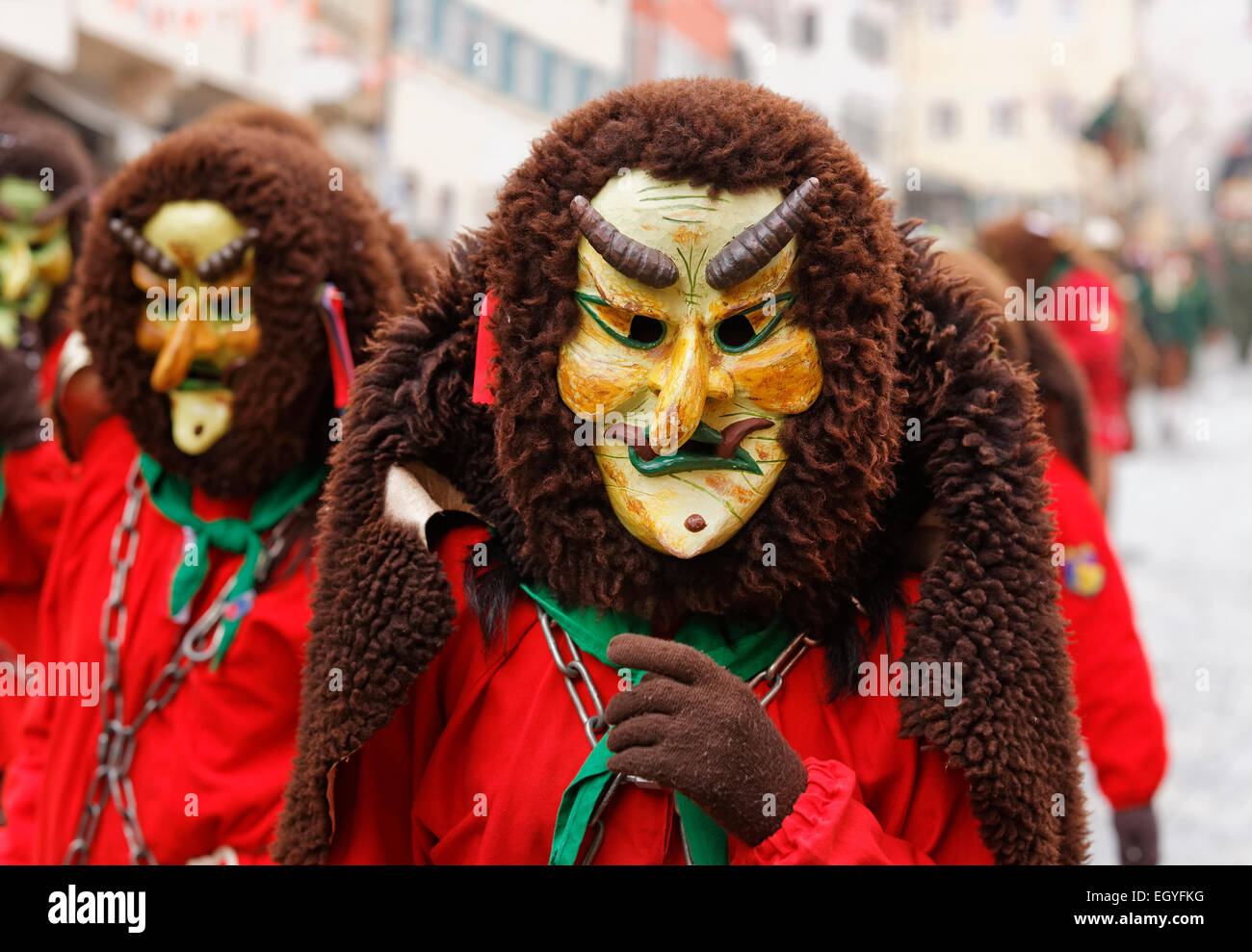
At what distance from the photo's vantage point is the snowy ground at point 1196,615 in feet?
17.4

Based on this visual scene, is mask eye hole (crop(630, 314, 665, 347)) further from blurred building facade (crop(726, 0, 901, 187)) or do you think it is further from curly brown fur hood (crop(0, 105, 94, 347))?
blurred building facade (crop(726, 0, 901, 187))

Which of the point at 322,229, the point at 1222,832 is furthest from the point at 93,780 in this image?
the point at 1222,832

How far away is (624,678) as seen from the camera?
1.89 meters

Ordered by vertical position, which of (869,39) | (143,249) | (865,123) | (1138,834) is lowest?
(1138,834)

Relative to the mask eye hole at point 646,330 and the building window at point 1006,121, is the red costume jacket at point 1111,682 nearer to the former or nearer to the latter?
the mask eye hole at point 646,330

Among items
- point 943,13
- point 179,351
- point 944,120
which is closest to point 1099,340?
point 179,351

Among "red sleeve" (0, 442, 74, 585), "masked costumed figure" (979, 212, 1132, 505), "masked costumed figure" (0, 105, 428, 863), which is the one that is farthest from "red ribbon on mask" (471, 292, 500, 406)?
"masked costumed figure" (979, 212, 1132, 505)

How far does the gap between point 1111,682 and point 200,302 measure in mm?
2238

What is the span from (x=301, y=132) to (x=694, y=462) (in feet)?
6.72

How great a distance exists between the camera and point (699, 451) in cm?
179

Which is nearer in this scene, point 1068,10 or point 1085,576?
point 1085,576

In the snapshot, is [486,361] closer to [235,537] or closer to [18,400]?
[235,537]

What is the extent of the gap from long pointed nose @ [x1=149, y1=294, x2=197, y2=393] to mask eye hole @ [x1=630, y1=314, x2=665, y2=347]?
1.25 metres
